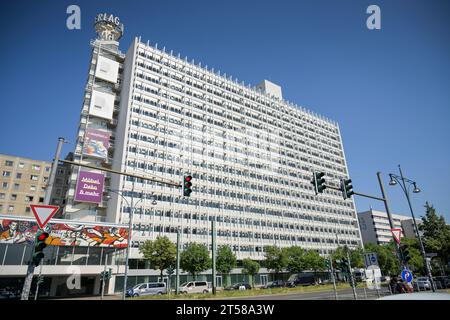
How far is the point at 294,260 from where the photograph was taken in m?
58.9

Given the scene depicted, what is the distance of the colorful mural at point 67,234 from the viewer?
36.8m

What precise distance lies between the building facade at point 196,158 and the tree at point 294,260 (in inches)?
280

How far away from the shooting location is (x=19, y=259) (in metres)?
36.6

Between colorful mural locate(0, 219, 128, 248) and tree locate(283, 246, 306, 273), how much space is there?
3321 cm

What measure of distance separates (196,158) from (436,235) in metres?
45.5

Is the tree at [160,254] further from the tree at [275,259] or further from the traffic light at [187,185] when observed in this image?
the traffic light at [187,185]

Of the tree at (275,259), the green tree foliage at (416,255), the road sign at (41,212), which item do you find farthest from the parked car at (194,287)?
the green tree foliage at (416,255)

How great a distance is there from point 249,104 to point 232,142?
52.3 feet

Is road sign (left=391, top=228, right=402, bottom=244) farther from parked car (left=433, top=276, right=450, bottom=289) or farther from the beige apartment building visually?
the beige apartment building

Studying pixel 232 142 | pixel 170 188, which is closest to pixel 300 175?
pixel 232 142

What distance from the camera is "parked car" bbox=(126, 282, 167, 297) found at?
3384cm
